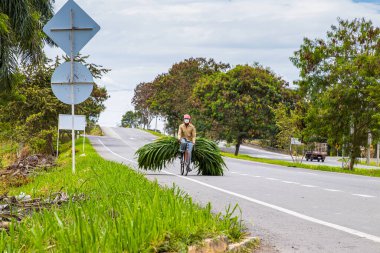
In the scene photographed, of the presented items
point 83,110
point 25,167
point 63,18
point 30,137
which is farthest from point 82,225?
point 83,110

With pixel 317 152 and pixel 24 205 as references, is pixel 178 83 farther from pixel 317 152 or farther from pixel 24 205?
pixel 24 205

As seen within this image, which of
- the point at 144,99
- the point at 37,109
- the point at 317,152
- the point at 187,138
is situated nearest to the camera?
the point at 187,138

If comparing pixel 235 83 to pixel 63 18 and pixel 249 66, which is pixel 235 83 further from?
pixel 63 18

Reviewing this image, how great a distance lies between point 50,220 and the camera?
4867 mm

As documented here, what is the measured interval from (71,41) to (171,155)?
5.86 metres

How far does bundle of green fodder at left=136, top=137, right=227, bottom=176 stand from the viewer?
17688 millimetres

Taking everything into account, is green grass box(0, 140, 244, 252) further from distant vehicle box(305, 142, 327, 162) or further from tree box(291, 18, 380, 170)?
distant vehicle box(305, 142, 327, 162)

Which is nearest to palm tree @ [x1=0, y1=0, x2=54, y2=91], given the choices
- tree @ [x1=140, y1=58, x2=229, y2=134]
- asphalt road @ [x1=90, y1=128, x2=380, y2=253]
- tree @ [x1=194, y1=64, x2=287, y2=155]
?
asphalt road @ [x1=90, y1=128, x2=380, y2=253]

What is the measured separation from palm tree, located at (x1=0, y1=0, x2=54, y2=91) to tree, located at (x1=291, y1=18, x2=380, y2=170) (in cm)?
1462

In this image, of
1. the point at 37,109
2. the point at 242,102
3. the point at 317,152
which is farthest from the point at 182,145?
the point at 317,152

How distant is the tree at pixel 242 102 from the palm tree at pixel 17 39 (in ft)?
113

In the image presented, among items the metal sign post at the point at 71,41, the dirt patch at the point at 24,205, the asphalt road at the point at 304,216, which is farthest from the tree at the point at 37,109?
the dirt patch at the point at 24,205

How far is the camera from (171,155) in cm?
1769

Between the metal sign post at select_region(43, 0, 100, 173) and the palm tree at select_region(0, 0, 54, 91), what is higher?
the palm tree at select_region(0, 0, 54, 91)
